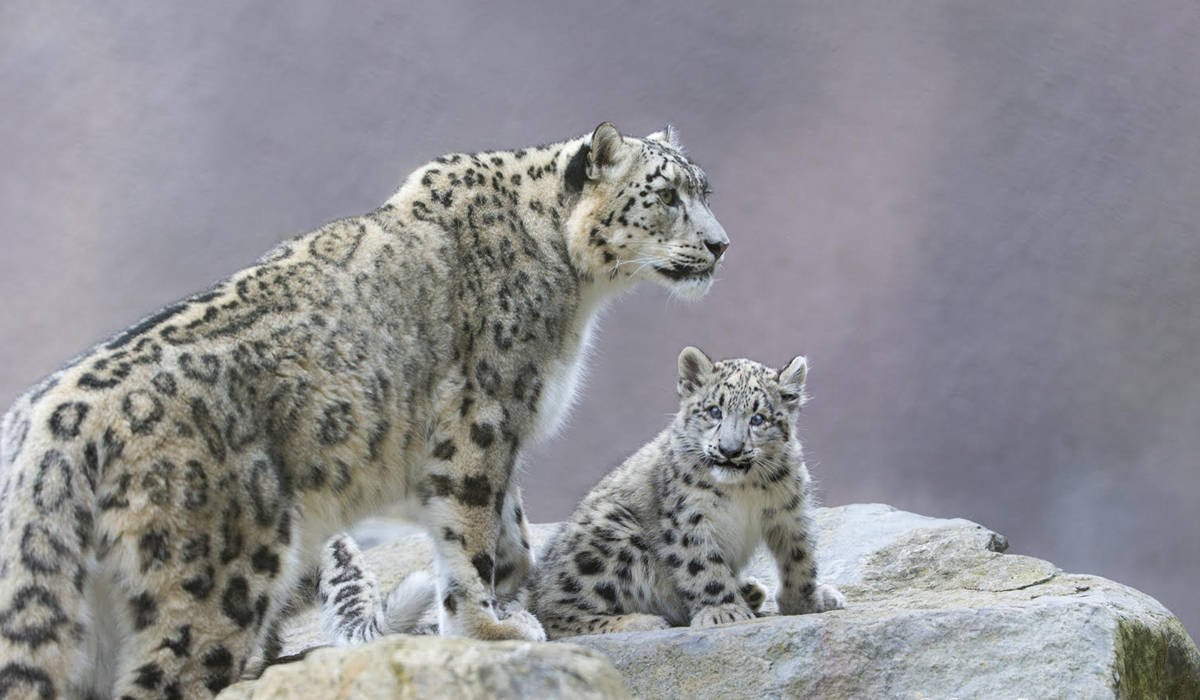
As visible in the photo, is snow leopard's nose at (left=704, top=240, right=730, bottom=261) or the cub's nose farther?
A: snow leopard's nose at (left=704, top=240, right=730, bottom=261)

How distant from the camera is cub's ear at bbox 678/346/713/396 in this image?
206 inches

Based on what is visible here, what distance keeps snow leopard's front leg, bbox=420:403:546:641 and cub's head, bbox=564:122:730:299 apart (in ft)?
2.64

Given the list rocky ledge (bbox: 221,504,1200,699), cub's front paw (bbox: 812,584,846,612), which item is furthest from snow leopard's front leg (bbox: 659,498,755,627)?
rocky ledge (bbox: 221,504,1200,699)

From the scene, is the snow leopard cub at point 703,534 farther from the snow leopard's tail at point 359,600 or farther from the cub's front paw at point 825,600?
the snow leopard's tail at point 359,600

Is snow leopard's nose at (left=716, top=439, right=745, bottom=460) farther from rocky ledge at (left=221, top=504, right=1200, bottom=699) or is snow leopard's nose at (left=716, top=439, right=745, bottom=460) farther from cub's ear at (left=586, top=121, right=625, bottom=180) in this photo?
cub's ear at (left=586, top=121, right=625, bottom=180)

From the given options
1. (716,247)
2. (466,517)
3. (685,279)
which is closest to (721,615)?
(466,517)

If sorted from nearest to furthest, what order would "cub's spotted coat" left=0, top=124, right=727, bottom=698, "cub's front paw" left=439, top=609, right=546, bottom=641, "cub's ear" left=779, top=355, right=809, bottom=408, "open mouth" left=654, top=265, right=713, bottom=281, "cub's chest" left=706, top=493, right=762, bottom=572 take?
"cub's spotted coat" left=0, top=124, right=727, bottom=698
"cub's front paw" left=439, top=609, right=546, bottom=641
"cub's chest" left=706, top=493, right=762, bottom=572
"open mouth" left=654, top=265, right=713, bottom=281
"cub's ear" left=779, top=355, right=809, bottom=408

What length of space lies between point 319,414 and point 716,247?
180 cm

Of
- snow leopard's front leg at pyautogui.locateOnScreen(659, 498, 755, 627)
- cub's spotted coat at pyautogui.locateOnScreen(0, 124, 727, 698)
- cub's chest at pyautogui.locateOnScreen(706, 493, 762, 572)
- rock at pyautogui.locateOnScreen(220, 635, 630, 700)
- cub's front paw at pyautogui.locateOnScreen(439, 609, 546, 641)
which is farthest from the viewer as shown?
cub's chest at pyautogui.locateOnScreen(706, 493, 762, 572)

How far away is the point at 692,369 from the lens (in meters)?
5.29

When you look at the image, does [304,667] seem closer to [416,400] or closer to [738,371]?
[416,400]

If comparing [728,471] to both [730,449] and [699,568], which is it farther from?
[699,568]

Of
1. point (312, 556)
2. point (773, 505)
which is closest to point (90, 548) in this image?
point (312, 556)

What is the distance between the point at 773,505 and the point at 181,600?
2.26 meters
